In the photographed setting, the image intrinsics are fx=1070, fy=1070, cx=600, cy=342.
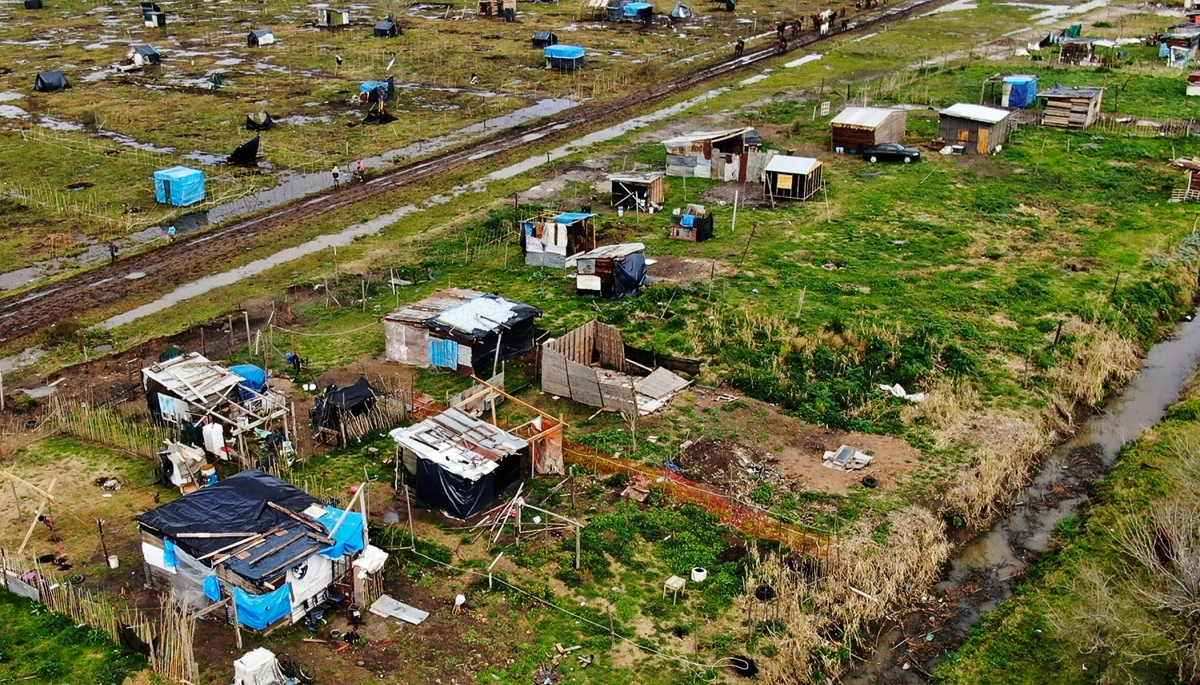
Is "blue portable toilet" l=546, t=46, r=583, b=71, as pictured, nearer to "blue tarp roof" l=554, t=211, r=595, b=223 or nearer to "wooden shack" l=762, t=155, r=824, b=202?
"wooden shack" l=762, t=155, r=824, b=202

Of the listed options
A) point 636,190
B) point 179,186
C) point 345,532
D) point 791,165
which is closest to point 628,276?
point 636,190

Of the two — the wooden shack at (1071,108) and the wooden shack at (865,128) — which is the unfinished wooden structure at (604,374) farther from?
the wooden shack at (1071,108)

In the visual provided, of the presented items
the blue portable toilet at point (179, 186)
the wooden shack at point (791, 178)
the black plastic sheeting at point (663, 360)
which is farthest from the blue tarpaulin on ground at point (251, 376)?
the wooden shack at point (791, 178)

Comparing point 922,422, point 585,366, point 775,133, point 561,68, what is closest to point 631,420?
point 585,366

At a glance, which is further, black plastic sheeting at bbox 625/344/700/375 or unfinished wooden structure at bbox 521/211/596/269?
unfinished wooden structure at bbox 521/211/596/269

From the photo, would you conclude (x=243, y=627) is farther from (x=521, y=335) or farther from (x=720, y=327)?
(x=720, y=327)

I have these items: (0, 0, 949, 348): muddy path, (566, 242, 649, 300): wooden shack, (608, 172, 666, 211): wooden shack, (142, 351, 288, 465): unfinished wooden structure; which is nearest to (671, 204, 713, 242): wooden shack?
(608, 172, 666, 211): wooden shack
